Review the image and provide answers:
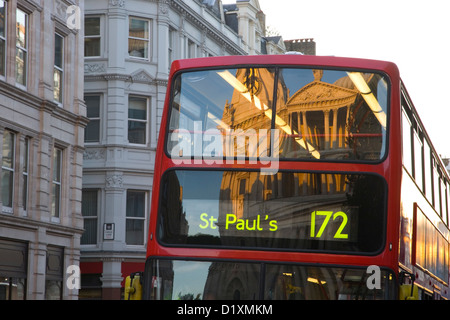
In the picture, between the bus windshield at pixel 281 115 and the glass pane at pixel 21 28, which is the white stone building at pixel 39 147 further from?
the bus windshield at pixel 281 115

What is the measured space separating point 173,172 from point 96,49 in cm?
2434

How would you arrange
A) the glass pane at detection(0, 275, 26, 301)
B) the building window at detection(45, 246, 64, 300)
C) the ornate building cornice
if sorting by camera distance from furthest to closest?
the ornate building cornice
the building window at detection(45, 246, 64, 300)
the glass pane at detection(0, 275, 26, 301)

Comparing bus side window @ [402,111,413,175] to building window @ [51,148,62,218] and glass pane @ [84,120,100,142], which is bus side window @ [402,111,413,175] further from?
glass pane @ [84,120,100,142]

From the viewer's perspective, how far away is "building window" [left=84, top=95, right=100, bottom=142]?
1369 inches

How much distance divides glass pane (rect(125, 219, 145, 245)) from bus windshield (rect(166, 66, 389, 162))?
2225cm

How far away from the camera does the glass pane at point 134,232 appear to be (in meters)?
34.3

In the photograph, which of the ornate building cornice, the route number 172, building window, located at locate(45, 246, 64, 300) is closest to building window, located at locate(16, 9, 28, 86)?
building window, located at locate(45, 246, 64, 300)

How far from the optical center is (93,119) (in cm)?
3494

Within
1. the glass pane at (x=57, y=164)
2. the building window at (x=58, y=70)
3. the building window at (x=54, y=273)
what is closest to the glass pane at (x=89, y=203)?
the glass pane at (x=57, y=164)

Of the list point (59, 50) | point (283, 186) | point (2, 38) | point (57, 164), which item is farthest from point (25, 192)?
point (283, 186)

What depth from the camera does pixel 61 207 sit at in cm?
2791

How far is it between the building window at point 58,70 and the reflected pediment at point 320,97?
16.8 m

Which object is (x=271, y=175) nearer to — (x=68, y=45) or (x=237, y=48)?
(x=68, y=45)
